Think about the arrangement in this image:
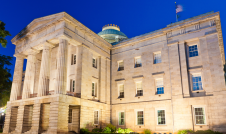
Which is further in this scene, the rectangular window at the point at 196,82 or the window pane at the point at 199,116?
the rectangular window at the point at 196,82

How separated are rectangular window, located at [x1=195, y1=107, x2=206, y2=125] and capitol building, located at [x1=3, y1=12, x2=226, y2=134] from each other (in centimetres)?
12

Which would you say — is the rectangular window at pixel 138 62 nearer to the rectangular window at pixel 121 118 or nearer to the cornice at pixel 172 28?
the cornice at pixel 172 28

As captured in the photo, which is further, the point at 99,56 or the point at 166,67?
the point at 99,56

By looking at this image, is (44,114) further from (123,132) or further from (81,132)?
(123,132)

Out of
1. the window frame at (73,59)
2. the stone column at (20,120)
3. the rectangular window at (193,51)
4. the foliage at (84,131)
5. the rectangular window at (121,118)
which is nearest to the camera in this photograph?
the foliage at (84,131)

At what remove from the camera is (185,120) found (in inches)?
1005

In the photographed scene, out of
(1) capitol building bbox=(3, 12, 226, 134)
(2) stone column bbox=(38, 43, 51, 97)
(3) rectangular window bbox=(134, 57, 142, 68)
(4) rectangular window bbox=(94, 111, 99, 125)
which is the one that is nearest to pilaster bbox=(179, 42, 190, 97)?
(1) capitol building bbox=(3, 12, 226, 134)

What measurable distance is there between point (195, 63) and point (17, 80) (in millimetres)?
28858

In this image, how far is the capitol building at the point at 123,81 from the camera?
2509 cm

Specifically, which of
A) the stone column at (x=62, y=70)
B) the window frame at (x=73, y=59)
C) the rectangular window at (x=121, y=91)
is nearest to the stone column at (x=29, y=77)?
the window frame at (x=73, y=59)

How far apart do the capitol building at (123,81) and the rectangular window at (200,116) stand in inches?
4.7

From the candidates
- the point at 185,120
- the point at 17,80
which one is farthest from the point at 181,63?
the point at 17,80

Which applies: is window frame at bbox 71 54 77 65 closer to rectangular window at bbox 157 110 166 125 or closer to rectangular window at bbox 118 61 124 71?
rectangular window at bbox 118 61 124 71

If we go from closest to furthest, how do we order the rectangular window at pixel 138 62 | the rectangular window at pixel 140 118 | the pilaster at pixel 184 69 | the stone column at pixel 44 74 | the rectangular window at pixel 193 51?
1. the pilaster at pixel 184 69
2. the stone column at pixel 44 74
3. the rectangular window at pixel 193 51
4. the rectangular window at pixel 140 118
5. the rectangular window at pixel 138 62
